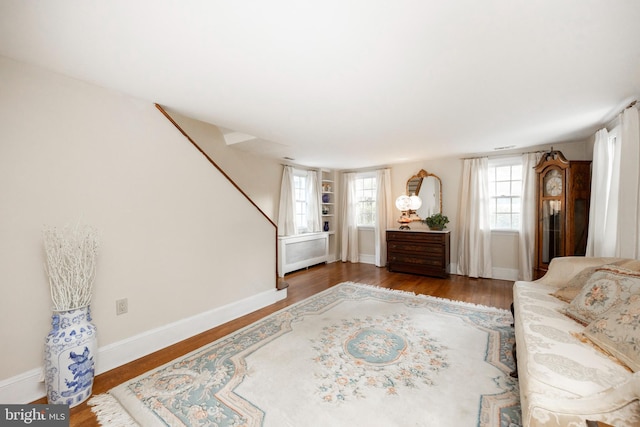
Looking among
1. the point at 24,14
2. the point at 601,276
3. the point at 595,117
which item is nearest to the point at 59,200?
the point at 24,14

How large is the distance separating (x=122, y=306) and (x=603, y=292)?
3480 mm

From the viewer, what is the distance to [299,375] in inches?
75.0

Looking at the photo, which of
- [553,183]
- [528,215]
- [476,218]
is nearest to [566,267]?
[553,183]

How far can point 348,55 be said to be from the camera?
164 centimetres

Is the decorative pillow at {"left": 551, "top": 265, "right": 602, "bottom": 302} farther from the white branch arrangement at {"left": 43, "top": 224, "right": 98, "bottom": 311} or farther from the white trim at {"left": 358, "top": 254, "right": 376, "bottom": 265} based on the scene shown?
the white trim at {"left": 358, "top": 254, "right": 376, "bottom": 265}

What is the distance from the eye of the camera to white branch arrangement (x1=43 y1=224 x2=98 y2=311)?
167 cm

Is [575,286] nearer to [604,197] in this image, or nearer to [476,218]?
[604,197]

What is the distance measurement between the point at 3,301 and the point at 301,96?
8.10ft

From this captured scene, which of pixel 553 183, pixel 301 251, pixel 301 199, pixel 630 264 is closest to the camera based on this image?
pixel 630 264

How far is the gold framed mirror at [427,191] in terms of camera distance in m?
5.07

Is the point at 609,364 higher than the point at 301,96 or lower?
lower

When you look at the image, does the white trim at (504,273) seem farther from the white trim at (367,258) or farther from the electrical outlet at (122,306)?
the electrical outlet at (122,306)

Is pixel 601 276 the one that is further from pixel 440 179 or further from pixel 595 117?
pixel 440 179

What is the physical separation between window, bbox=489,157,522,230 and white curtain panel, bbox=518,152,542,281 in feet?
0.61
